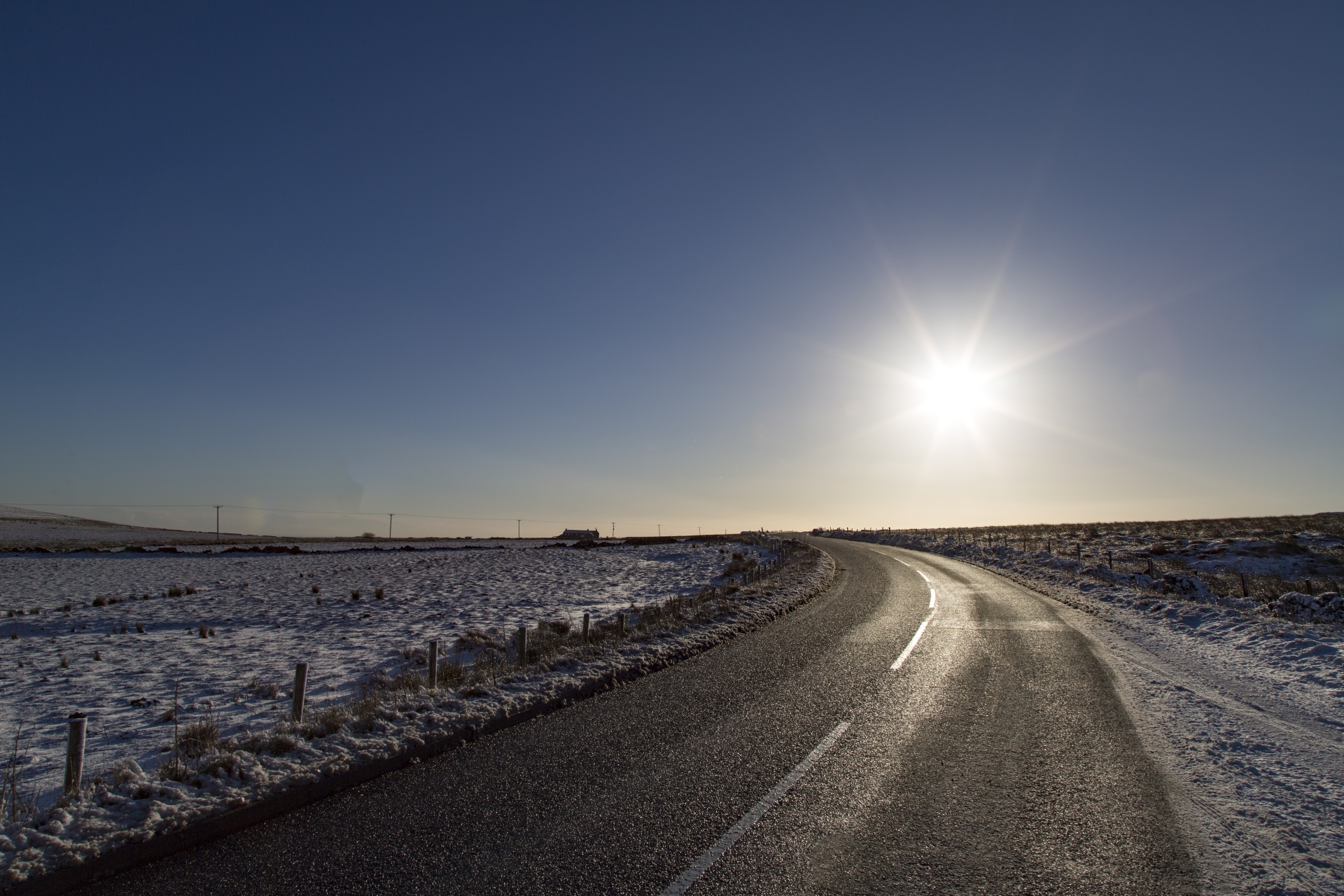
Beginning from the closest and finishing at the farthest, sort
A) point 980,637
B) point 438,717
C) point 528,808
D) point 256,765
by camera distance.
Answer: point 528,808
point 256,765
point 438,717
point 980,637

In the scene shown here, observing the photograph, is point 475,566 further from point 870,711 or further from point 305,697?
point 870,711

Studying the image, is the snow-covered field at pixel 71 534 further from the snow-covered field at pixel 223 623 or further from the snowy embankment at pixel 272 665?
the snowy embankment at pixel 272 665

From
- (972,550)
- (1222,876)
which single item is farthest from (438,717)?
(972,550)

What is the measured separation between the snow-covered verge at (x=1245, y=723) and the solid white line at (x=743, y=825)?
3107mm

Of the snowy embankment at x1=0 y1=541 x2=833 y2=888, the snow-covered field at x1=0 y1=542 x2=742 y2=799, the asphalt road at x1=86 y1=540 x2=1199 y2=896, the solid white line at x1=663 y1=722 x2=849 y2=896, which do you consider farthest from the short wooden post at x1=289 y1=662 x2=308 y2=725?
the solid white line at x1=663 y1=722 x2=849 y2=896

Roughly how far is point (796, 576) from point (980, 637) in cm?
1428

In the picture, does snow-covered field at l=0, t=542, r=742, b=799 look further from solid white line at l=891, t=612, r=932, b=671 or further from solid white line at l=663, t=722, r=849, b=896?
solid white line at l=891, t=612, r=932, b=671

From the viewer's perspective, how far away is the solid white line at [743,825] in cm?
443

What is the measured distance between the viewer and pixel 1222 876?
4.50m

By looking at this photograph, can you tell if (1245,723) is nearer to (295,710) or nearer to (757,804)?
(757,804)

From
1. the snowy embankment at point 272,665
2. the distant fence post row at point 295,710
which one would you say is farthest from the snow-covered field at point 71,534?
the distant fence post row at point 295,710

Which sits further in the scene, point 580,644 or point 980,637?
point 980,637

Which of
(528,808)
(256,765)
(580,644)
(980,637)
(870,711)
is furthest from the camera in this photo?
(980,637)

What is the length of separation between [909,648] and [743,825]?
30.0 feet
